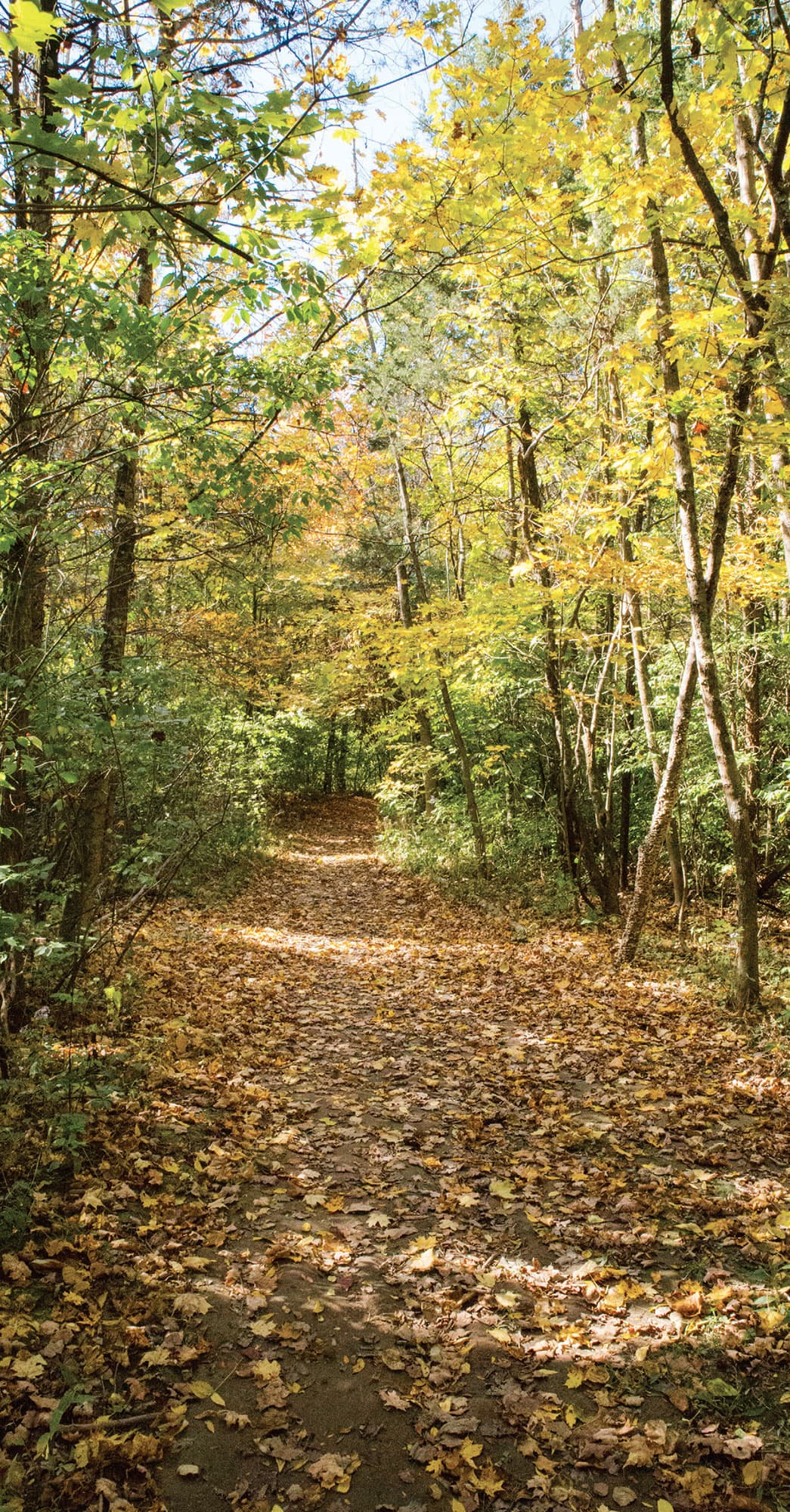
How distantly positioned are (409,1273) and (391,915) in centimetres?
808

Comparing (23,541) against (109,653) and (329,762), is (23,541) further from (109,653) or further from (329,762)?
(329,762)

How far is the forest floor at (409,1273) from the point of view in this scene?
2.75 metres

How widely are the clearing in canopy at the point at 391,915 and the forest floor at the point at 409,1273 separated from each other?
0.07ft

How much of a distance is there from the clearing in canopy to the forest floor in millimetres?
22

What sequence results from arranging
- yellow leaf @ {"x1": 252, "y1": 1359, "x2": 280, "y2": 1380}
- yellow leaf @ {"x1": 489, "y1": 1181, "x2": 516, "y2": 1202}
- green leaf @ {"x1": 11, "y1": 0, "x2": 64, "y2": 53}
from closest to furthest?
green leaf @ {"x1": 11, "y1": 0, "x2": 64, "y2": 53}, yellow leaf @ {"x1": 252, "y1": 1359, "x2": 280, "y2": 1380}, yellow leaf @ {"x1": 489, "y1": 1181, "x2": 516, "y2": 1202}

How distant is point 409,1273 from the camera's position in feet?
12.4

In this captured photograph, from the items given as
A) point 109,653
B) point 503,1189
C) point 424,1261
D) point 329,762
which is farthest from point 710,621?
point 329,762

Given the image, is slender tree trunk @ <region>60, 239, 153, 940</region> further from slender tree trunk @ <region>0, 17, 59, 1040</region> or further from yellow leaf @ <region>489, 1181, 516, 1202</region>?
yellow leaf @ <region>489, 1181, 516, 1202</region>

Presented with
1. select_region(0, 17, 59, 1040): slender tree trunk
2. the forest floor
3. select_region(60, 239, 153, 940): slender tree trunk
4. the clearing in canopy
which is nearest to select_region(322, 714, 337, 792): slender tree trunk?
the clearing in canopy

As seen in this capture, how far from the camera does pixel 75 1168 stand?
4.09 m

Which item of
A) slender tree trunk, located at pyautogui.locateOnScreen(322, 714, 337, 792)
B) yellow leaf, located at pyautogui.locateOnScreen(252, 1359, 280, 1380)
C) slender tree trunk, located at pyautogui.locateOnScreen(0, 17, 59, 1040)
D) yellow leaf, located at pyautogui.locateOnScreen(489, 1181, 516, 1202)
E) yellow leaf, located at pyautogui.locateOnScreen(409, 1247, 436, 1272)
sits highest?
slender tree trunk, located at pyautogui.locateOnScreen(0, 17, 59, 1040)

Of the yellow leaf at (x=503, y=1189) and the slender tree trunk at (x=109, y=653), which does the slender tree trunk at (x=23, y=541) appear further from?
the yellow leaf at (x=503, y=1189)

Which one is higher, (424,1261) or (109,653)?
(109,653)

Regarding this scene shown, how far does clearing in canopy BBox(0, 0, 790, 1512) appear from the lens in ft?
9.41
